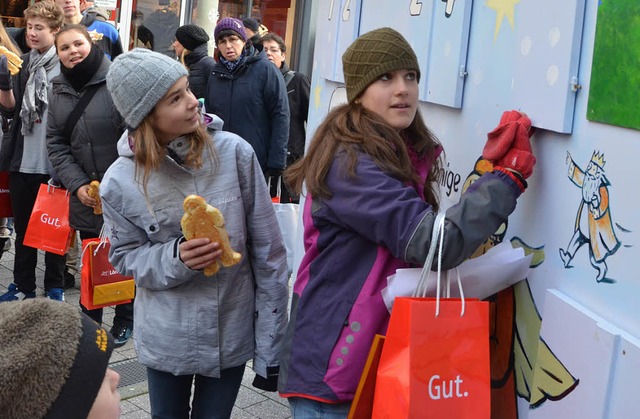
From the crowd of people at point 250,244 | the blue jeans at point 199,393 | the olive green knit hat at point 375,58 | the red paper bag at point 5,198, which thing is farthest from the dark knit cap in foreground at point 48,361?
the red paper bag at point 5,198

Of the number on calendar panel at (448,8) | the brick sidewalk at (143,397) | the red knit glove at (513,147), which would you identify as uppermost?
the number on calendar panel at (448,8)

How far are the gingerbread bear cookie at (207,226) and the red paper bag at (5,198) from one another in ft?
12.6

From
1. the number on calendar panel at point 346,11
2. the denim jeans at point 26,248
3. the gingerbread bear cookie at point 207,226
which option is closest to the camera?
the gingerbread bear cookie at point 207,226

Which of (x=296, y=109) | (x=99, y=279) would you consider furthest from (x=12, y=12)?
(x=99, y=279)

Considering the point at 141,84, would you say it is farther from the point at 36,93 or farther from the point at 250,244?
the point at 36,93

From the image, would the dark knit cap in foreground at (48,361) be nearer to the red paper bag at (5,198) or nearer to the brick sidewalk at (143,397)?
the brick sidewalk at (143,397)

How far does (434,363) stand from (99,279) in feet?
9.68

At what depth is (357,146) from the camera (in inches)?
94.3

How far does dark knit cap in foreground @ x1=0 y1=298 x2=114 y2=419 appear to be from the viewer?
4.63ft

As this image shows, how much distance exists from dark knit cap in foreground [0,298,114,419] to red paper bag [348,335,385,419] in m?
0.88

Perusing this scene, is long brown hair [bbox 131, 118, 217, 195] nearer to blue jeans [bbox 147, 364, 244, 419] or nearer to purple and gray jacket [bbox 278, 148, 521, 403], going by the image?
purple and gray jacket [bbox 278, 148, 521, 403]

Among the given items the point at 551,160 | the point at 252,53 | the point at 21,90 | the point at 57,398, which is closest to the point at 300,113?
the point at 252,53

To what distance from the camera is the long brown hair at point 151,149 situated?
2838 mm

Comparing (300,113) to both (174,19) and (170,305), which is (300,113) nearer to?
(170,305)
